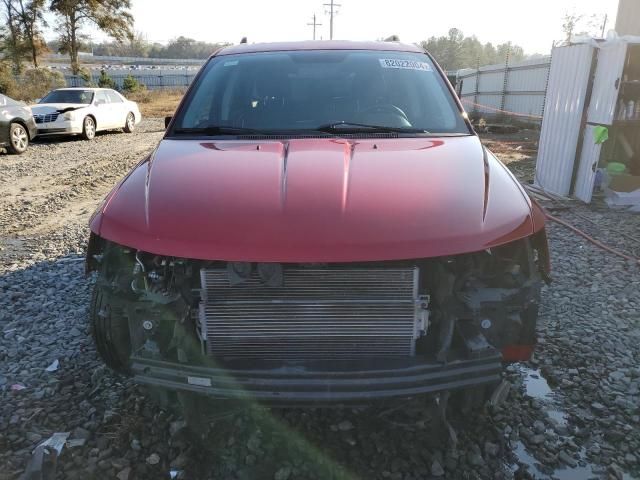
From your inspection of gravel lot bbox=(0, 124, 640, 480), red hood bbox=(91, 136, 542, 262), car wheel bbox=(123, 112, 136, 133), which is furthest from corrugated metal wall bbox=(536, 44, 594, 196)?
car wheel bbox=(123, 112, 136, 133)

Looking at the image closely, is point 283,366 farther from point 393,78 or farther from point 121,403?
point 393,78

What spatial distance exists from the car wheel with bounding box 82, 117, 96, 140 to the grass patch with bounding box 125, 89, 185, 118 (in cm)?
878

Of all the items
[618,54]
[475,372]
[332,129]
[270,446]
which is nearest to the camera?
[475,372]

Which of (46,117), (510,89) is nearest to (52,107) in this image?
(46,117)

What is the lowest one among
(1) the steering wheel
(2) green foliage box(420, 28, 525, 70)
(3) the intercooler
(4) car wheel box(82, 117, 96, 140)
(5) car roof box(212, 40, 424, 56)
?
(4) car wheel box(82, 117, 96, 140)

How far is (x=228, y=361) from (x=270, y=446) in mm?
617

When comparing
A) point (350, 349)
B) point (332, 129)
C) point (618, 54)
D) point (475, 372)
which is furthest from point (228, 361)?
point (618, 54)

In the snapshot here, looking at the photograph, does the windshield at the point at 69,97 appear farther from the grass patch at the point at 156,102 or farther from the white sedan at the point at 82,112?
the grass patch at the point at 156,102

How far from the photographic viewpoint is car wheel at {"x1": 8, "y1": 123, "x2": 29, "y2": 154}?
1105 cm

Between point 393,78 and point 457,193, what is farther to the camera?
point 393,78

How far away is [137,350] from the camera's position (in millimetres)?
2125

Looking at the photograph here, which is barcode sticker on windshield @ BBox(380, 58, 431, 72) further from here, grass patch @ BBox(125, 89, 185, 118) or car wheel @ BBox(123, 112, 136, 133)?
grass patch @ BBox(125, 89, 185, 118)

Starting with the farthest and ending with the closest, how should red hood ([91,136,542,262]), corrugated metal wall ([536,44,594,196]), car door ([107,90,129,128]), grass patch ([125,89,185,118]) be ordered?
grass patch ([125,89,185,118]), car door ([107,90,129,128]), corrugated metal wall ([536,44,594,196]), red hood ([91,136,542,262])

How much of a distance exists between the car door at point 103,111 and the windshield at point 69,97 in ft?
0.78
